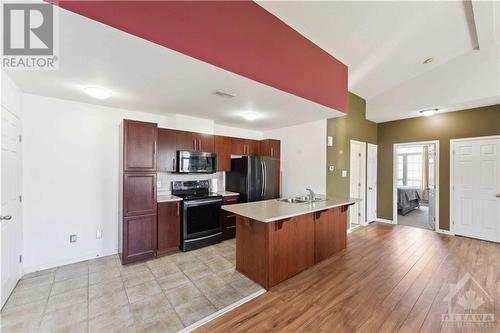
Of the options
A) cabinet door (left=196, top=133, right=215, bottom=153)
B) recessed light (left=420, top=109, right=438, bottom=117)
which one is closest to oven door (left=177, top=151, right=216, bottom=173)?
cabinet door (left=196, top=133, right=215, bottom=153)

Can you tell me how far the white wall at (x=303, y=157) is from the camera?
4.19 metres

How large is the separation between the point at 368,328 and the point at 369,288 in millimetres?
714

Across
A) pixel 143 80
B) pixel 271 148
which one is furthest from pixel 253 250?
pixel 271 148

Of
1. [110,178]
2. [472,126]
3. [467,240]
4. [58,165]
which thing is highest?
[472,126]

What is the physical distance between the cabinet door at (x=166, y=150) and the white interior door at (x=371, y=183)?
184 inches

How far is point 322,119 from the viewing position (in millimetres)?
4145

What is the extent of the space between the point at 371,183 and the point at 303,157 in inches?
89.4

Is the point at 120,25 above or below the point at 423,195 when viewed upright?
above

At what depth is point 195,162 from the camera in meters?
3.91

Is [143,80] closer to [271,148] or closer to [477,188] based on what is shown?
[271,148]

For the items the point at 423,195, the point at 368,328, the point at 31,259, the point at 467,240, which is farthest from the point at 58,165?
the point at 423,195

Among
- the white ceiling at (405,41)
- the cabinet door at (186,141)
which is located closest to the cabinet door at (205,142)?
the cabinet door at (186,141)

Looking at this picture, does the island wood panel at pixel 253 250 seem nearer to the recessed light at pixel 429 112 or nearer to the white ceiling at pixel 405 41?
the white ceiling at pixel 405 41

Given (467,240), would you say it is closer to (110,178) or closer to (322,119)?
(322,119)
